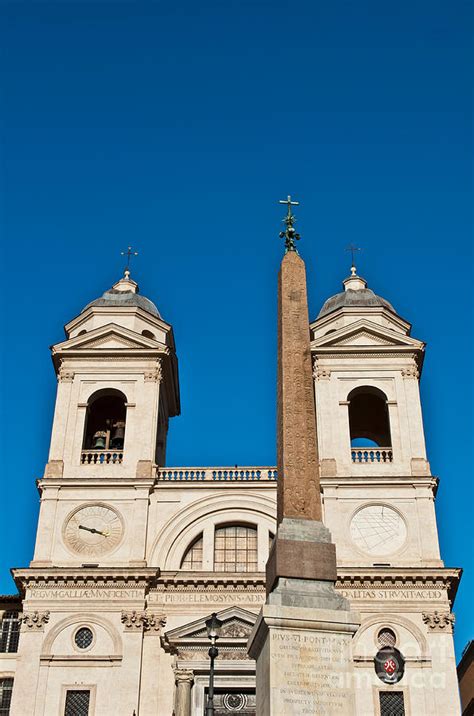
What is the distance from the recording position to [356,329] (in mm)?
34062

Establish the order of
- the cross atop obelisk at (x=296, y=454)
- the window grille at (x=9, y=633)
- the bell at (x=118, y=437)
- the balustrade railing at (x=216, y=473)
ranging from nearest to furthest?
1. the cross atop obelisk at (x=296, y=454)
2. the window grille at (x=9, y=633)
3. the balustrade railing at (x=216, y=473)
4. the bell at (x=118, y=437)

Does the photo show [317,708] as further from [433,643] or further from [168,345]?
[168,345]

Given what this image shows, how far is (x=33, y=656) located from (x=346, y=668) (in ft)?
56.6

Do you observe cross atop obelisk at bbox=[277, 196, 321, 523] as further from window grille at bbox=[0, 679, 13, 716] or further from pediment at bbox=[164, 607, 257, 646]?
window grille at bbox=[0, 679, 13, 716]

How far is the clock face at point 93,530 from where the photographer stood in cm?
2980

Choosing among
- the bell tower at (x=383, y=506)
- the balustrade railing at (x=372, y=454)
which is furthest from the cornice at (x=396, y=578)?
the balustrade railing at (x=372, y=454)

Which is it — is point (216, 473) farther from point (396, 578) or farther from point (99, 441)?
point (396, 578)

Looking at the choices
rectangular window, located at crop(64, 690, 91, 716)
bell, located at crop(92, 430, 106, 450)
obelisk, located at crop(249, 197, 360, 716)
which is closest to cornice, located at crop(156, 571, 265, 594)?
rectangular window, located at crop(64, 690, 91, 716)

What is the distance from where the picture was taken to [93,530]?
3000cm

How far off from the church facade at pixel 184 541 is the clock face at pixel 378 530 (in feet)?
0.15

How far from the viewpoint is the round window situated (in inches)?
1099

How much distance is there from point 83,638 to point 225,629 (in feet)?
14.6

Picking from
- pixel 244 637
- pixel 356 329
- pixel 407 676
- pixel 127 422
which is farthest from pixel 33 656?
pixel 356 329

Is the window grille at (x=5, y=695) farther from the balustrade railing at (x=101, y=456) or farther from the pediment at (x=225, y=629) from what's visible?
the balustrade railing at (x=101, y=456)
